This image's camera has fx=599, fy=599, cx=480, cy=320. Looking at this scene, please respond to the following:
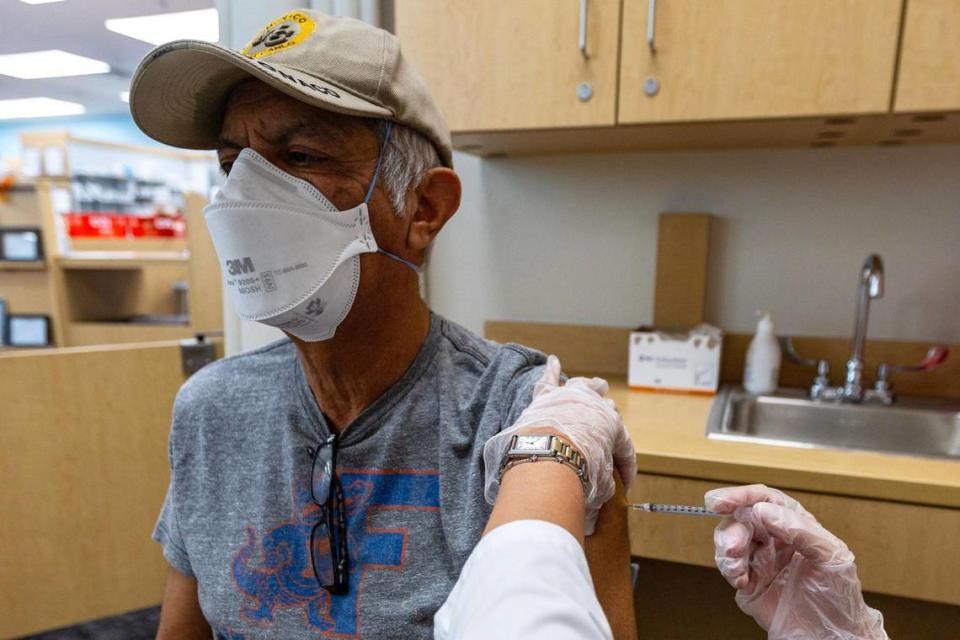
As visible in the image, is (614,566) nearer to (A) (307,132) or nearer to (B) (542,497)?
(B) (542,497)

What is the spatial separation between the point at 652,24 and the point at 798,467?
966mm

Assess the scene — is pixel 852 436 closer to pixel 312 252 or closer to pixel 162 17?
pixel 312 252

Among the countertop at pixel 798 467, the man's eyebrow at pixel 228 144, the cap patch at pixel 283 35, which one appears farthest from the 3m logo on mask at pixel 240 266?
the countertop at pixel 798 467

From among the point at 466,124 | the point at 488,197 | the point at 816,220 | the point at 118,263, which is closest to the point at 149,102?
the point at 466,124

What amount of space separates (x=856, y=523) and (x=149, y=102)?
4.50 ft

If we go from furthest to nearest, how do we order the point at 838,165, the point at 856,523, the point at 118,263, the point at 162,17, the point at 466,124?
the point at 162,17
the point at 118,263
the point at 838,165
the point at 466,124
the point at 856,523

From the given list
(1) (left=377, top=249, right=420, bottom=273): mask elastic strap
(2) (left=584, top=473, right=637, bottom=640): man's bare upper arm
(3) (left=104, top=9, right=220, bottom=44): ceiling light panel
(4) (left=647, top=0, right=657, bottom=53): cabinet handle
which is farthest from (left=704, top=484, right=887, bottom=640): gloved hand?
(3) (left=104, top=9, right=220, bottom=44): ceiling light panel

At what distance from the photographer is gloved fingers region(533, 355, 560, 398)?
30.8 inches

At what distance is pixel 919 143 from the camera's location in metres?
1.56

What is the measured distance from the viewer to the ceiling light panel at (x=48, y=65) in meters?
5.70

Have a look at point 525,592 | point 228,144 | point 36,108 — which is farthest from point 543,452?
point 36,108

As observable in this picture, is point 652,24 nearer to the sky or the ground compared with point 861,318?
nearer to the sky

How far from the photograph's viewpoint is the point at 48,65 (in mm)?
6098

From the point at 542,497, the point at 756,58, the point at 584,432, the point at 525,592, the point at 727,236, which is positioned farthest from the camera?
the point at 727,236
